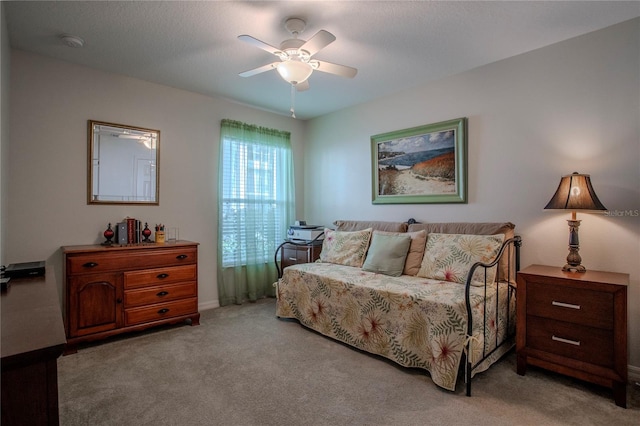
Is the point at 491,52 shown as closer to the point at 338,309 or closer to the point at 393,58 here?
the point at 393,58

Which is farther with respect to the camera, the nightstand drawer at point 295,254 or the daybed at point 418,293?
the nightstand drawer at point 295,254

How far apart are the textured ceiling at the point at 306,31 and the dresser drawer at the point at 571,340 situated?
2076 mm

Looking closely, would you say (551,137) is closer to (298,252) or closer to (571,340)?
(571,340)

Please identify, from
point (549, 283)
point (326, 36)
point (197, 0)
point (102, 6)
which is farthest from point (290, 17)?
point (549, 283)

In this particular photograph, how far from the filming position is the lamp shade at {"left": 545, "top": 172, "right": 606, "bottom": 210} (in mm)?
2188

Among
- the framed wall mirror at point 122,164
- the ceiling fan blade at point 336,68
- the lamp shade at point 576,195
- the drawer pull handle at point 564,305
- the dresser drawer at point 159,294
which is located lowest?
the dresser drawer at point 159,294

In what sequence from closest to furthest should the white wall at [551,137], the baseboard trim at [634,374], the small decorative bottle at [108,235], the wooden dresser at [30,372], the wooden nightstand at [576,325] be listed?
the wooden dresser at [30,372] < the wooden nightstand at [576,325] < the baseboard trim at [634,374] < the white wall at [551,137] < the small decorative bottle at [108,235]

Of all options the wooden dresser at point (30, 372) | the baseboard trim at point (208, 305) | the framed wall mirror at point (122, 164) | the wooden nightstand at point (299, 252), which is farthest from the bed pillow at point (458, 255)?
the framed wall mirror at point (122, 164)

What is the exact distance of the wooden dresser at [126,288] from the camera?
2.60 metres

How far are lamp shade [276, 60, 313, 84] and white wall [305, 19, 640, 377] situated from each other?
1.65 metres

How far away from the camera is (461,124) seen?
10.2ft

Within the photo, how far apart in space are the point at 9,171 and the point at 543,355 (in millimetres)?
4264

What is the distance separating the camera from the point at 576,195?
2232 millimetres

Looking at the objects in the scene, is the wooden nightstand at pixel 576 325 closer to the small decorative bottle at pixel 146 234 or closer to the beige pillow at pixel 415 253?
the beige pillow at pixel 415 253
